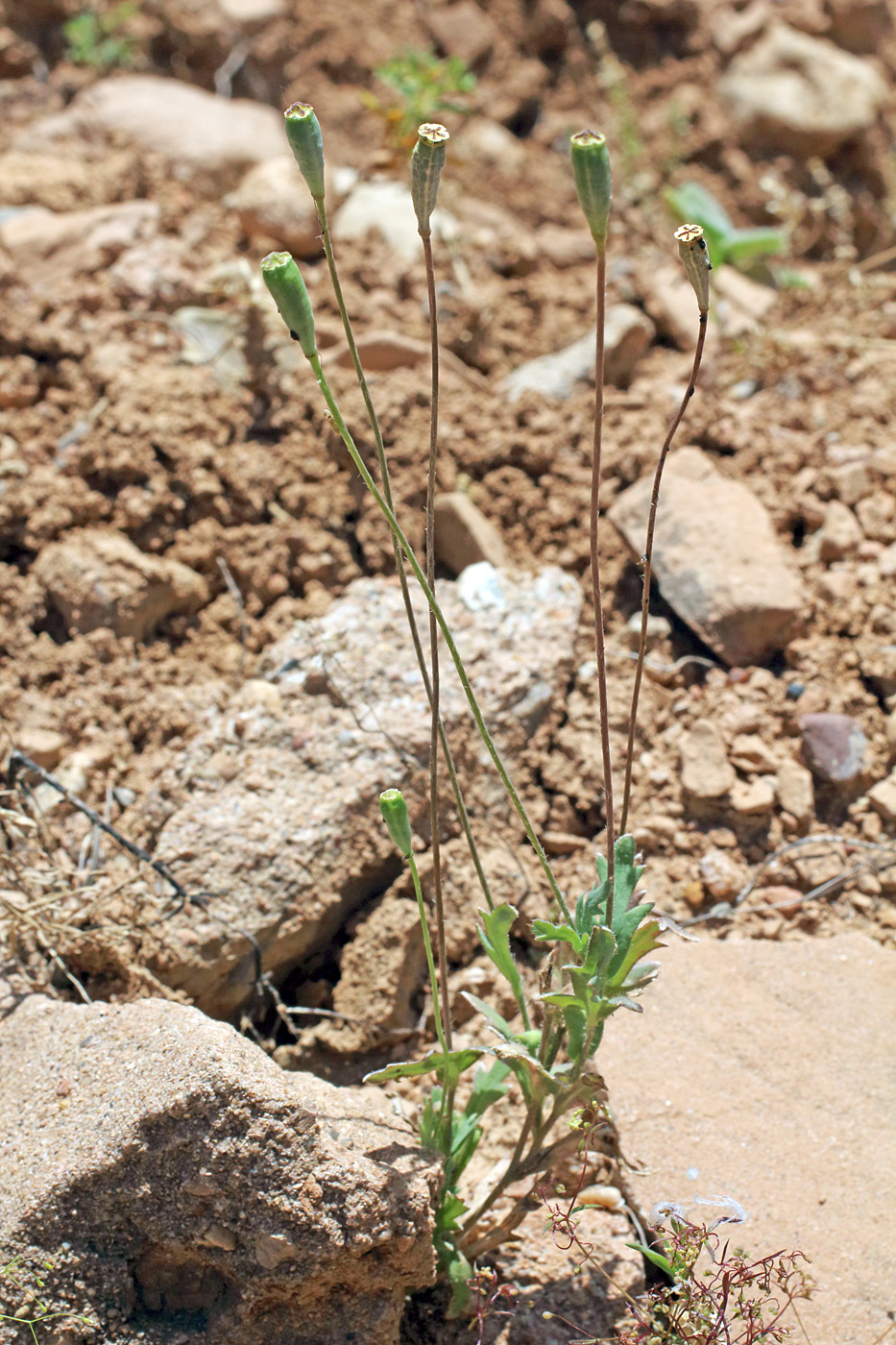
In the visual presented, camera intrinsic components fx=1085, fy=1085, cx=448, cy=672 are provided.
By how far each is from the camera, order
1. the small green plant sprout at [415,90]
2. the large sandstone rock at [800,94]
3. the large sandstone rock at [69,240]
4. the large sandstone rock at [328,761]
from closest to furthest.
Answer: the large sandstone rock at [328,761]
the large sandstone rock at [69,240]
the small green plant sprout at [415,90]
the large sandstone rock at [800,94]

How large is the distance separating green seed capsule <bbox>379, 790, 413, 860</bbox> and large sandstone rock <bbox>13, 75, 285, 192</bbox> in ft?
9.21

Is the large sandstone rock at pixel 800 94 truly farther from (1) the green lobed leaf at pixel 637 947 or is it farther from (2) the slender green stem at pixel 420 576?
(1) the green lobed leaf at pixel 637 947

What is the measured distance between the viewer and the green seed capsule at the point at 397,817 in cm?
139

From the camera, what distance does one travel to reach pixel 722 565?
2.45 m

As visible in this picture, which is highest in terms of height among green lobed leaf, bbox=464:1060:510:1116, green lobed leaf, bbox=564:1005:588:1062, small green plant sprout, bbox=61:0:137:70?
small green plant sprout, bbox=61:0:137:70

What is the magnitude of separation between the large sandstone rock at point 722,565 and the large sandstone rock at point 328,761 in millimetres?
253

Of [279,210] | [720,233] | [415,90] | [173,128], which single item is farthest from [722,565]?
[173,128]

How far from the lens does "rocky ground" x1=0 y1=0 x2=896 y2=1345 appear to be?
1970 millimetres

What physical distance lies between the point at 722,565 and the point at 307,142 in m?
1.52

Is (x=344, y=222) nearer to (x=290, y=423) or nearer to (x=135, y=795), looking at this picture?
(x=290, y=423)

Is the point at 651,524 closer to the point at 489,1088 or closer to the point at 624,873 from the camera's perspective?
the point at 624,873

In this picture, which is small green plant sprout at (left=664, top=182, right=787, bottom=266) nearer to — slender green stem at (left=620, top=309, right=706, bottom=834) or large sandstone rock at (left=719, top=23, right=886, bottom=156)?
large sandstone rock at (left=719, top=23, right=886, bottom=156)

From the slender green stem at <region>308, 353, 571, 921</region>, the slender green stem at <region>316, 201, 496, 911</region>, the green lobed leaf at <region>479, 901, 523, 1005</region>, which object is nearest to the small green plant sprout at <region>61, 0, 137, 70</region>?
the slender green stem at <region>316, 201, 496, 911</region>

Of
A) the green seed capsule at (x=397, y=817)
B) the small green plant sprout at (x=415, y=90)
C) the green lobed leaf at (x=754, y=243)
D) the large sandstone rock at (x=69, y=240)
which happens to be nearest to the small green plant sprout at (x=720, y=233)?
the green lobed leaf at (x=754, y=243)
